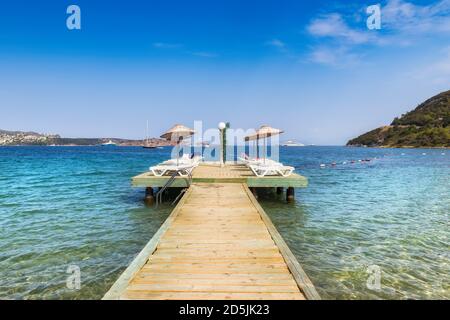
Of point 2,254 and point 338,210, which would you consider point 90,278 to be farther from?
point 338,210

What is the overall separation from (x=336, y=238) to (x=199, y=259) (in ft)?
20.1

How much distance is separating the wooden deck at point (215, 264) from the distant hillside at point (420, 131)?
139374mm

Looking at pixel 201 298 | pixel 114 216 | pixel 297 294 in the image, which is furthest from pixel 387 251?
pixel 114 216

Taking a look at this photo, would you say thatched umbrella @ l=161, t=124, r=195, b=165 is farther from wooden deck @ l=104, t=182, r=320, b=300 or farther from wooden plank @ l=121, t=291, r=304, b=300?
wooden plank @ l=121, t=291, r=304, b=300

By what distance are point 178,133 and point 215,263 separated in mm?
12849

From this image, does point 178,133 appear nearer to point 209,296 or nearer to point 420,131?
point 209,296

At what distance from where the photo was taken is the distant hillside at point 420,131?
123188mm

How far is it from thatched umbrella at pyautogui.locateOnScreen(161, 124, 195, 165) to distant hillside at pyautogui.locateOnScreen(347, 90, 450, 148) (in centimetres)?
13285

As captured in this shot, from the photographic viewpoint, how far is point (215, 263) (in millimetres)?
5219

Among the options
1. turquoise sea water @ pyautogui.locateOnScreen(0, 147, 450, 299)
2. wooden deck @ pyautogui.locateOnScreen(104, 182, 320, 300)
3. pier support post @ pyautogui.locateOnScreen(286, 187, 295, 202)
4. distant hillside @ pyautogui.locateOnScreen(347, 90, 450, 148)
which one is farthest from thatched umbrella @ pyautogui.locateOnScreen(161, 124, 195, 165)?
distant hillside @ pyautogui.locateOnScreen(347, 90, 450, 148)

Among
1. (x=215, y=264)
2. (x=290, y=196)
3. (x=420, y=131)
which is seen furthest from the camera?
(x=420, y=131)

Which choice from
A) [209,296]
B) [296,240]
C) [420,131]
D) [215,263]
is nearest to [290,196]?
[296,240]

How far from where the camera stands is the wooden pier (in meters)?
4.16

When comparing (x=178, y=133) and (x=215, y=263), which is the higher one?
(x=178, y=133)
